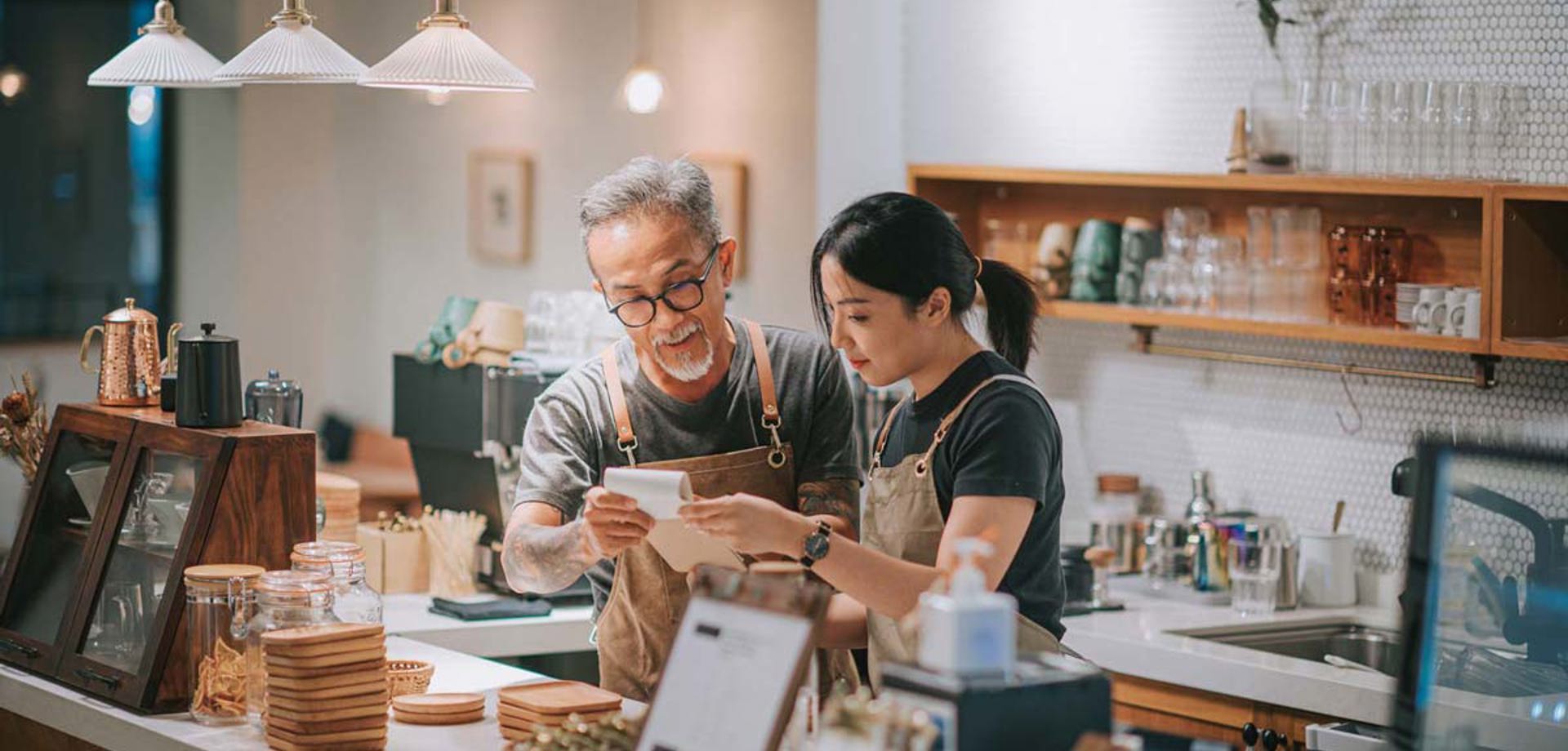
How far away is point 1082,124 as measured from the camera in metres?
5.76

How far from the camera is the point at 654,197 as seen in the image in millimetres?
3484

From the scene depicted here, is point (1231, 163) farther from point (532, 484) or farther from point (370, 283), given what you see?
point (370, 283)

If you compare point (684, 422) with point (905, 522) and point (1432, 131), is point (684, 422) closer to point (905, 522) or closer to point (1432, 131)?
point (905, 522)

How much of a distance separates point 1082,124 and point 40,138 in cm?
641

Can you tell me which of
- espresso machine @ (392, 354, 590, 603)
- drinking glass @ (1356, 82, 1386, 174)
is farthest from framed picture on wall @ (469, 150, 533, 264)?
drinking glass @ (1356, 82, 1386, 174)

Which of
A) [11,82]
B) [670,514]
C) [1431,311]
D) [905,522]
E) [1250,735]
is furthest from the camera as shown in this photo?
[11,82]

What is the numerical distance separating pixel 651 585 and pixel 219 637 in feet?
2.56

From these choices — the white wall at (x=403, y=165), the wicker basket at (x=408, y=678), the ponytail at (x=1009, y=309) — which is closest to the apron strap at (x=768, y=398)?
the ponytail at (x=1009, y=309)

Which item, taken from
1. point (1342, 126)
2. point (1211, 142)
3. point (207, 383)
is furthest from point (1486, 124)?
point (207, 383)

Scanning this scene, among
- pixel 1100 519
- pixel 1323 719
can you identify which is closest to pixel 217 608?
pixel 1323 719

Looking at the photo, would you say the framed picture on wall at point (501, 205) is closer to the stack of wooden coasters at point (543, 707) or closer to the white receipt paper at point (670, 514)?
the white receipt paper at point (670, 514)

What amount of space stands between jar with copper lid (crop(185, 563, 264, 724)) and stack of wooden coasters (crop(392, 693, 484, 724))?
0.27 metres

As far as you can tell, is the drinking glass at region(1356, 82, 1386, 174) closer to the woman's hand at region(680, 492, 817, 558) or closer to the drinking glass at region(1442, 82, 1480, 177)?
the drinking glass at region(1442, 82, 1480, 177)

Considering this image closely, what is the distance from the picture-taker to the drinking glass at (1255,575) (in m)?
4.94
